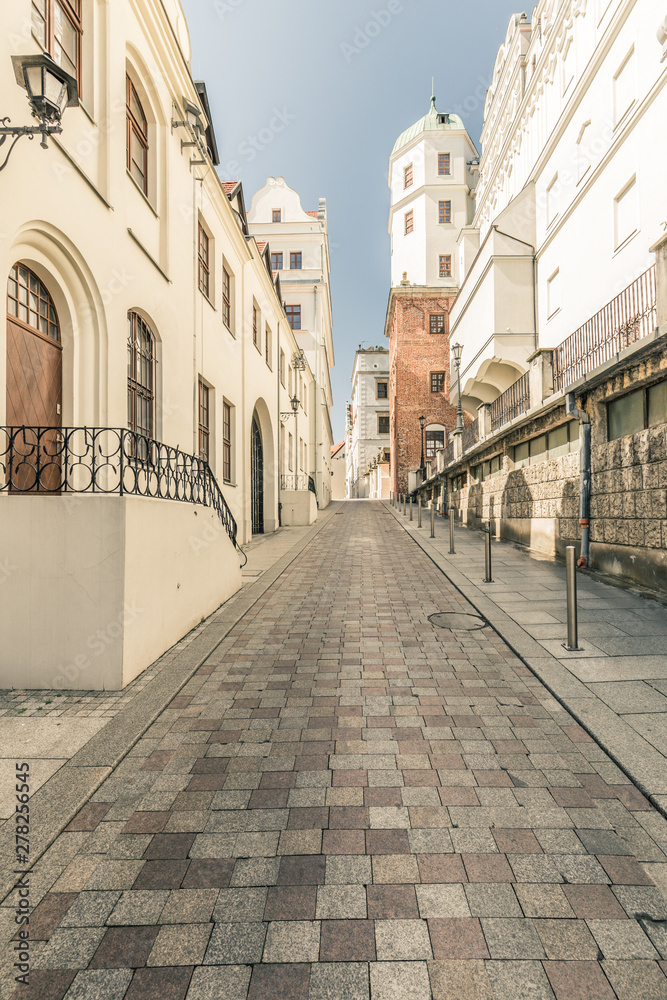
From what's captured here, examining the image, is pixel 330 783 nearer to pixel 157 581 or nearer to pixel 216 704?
pixel 216 704

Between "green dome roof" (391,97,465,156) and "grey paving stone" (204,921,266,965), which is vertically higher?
"green dome roof" (391,97,465,156)

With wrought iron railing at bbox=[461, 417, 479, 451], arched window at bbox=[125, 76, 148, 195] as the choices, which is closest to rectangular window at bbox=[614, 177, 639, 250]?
wrought iron railing at bbox=[461, 417, 479, 451]

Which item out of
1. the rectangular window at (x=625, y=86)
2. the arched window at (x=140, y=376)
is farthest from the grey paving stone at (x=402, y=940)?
the rectangular window at (x=625, y=86)

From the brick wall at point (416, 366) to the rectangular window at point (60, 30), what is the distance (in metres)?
32.1

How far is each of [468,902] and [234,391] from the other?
14031mm

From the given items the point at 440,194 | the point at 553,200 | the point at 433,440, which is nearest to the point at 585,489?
the point at 553,200

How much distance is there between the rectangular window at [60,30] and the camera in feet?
20.3

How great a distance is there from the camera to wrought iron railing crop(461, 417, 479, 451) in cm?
1830

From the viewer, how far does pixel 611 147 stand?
12086mm

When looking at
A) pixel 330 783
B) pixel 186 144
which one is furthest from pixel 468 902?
pixel 186 144

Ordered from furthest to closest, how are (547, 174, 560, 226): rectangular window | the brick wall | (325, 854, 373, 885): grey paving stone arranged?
the brick wall
(547, 174, 560, 226): rectangular window
(325, 854, 373, 885): grey paving stone

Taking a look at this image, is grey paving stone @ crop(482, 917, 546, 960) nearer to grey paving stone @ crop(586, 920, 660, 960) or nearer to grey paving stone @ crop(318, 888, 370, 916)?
grey paving stone @ crop(586, 920, 660, 960)

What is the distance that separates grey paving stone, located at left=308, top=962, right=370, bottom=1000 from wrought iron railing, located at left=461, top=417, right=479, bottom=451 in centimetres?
1732

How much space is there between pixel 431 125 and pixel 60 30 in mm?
40923
